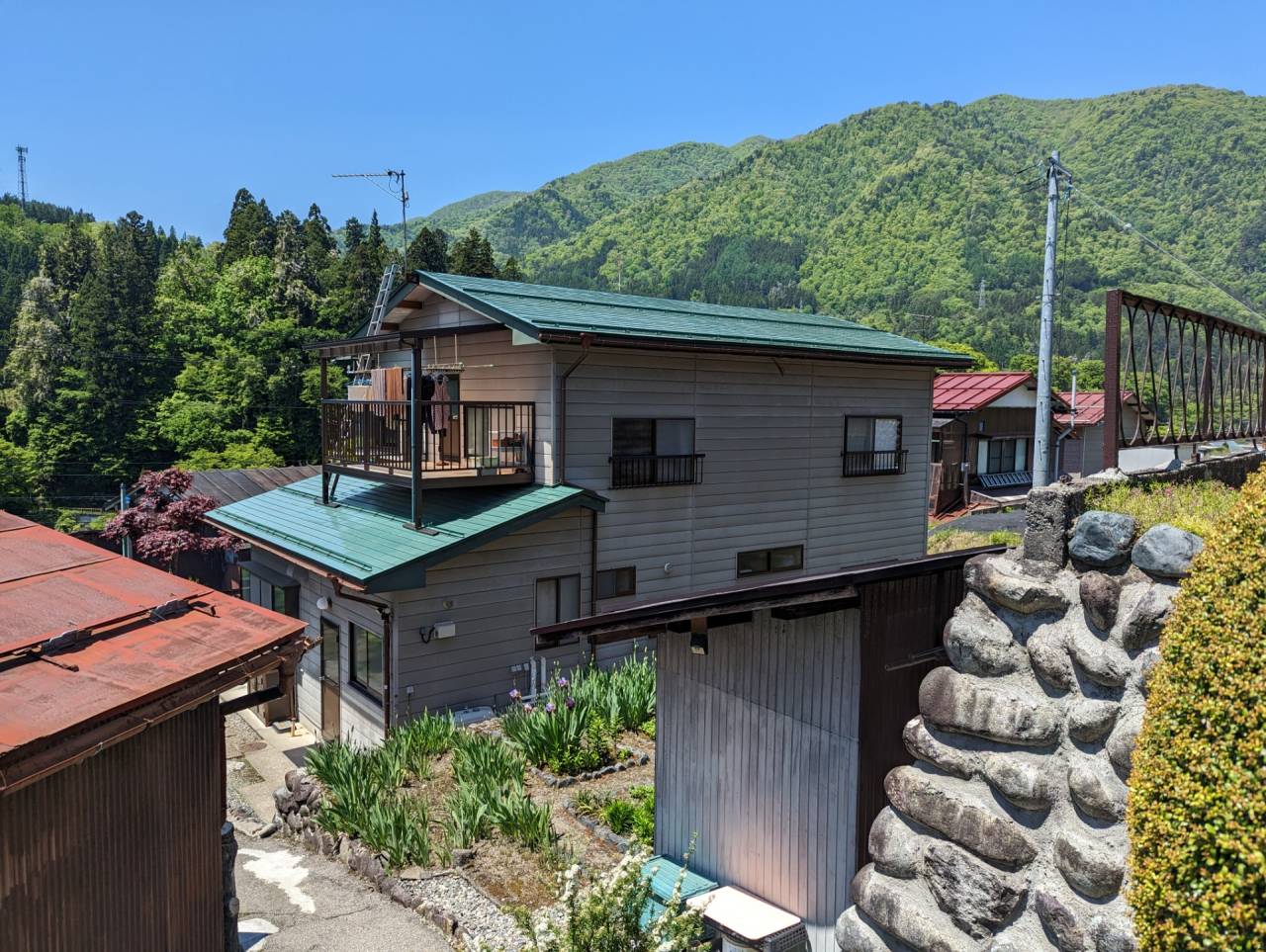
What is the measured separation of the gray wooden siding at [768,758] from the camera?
16.9 feet

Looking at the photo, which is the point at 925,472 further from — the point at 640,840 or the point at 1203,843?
the point at 1203,843

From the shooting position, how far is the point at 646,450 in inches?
520

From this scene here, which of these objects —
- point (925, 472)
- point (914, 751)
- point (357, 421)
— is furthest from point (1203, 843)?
point (925, 472)

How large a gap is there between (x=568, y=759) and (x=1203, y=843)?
7.32 metres

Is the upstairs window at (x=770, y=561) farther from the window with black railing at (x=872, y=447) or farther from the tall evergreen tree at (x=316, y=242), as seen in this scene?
the tall evergreen tree at (x=316, y=242)

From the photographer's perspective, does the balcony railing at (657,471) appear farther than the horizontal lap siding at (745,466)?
Yes

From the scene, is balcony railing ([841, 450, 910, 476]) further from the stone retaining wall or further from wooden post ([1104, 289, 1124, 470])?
the stone retaining wall

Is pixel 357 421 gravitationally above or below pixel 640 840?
above

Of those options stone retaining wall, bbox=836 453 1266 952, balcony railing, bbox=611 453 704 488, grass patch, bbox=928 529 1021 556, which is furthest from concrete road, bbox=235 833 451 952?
grass patch, bbox=928 529 1021 556

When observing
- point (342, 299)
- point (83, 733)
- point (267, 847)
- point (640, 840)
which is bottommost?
point (267, 847)

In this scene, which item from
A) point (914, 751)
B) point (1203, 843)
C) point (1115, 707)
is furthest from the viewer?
point (914, 751)

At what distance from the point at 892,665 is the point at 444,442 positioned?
382 inches

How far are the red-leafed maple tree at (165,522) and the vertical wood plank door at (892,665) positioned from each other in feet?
55.7

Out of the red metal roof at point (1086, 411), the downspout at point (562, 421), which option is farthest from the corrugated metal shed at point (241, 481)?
the red metal roof at point (1086, 411)
